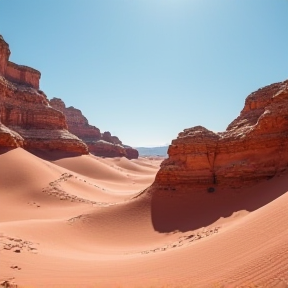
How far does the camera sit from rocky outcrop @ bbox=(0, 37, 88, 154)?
34656 millimetres

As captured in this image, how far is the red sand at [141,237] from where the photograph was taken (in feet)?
19.6

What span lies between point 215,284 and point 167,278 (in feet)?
3.98

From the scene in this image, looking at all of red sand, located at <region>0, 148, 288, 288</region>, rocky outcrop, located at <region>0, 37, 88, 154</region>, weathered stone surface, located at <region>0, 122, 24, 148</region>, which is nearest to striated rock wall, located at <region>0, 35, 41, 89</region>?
rocky outcrop, located at <region>0, 37, 88, 154</region>

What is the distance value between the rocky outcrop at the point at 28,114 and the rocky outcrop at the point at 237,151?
21.9 meters

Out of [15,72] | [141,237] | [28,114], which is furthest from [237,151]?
[15,72]

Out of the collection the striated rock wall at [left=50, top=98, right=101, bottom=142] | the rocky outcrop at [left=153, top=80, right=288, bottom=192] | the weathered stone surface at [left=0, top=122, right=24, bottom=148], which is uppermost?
the striated rock wall at [left=50, top=98, right=101, bottom=142]

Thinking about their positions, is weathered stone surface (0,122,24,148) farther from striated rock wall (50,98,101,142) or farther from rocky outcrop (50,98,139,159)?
striated rock wall (50,98,101,142)

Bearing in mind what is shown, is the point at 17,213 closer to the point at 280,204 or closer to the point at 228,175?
the point at 228,175

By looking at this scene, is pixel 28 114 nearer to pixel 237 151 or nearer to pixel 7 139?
pixel 7 139

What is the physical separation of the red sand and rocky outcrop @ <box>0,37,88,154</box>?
984 centimetres

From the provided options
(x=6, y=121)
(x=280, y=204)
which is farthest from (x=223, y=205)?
(x=6, y=121)

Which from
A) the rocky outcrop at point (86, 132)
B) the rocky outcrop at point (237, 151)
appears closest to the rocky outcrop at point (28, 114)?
the rocky outcrop at point (237, 151)

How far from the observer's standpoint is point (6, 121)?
34.2 meters

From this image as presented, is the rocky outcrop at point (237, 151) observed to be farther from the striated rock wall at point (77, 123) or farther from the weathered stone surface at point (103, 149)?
the striated rock wall at point (77, 123)
